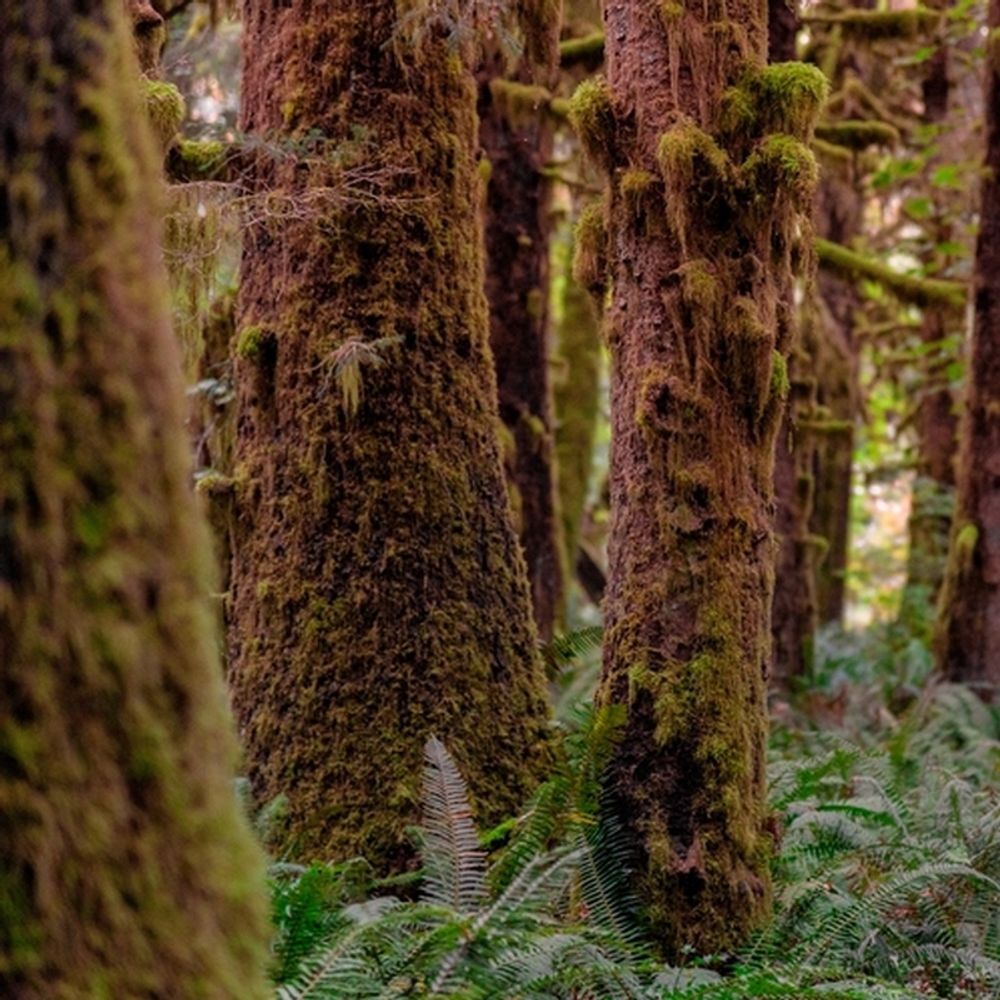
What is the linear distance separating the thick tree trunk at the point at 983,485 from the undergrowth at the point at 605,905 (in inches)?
176

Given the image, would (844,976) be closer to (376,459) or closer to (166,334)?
(376,459)

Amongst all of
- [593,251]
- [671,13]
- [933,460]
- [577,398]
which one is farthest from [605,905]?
[933,460]

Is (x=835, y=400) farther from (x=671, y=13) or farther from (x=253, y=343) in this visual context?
(x=253, y=343)

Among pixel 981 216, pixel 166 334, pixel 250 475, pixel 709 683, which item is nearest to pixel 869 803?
pixel 709 683

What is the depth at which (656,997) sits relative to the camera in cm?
370

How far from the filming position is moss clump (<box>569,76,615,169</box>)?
198 inches

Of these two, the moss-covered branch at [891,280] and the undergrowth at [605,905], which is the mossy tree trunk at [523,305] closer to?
the moss-covered branch at [891,280]

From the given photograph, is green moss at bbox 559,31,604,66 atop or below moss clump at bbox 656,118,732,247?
atop

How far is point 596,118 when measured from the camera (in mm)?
5043

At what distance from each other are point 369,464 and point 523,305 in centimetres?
545

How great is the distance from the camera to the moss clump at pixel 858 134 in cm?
1146

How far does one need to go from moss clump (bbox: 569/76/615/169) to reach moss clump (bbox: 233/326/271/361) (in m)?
1.56

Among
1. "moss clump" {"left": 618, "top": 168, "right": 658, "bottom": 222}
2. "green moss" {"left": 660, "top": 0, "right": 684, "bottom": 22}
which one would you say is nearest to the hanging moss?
"moss clump" {"left": 618, "top": 168, "right": 658, "bottom": 222}

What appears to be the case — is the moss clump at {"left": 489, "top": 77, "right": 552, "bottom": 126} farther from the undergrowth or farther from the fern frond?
the fern frond
